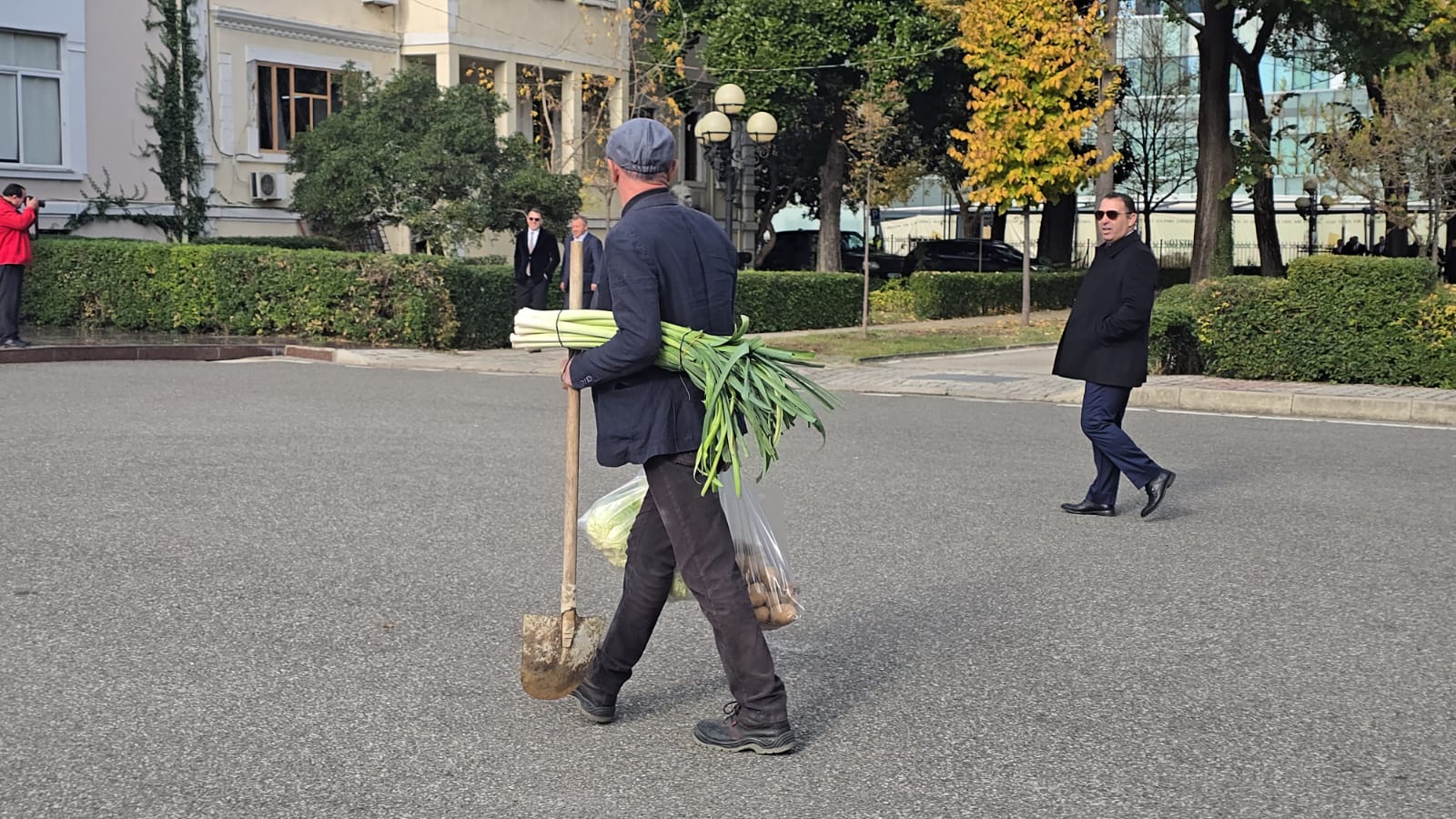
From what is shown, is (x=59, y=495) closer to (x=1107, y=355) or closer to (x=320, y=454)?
(x=320, y=454)

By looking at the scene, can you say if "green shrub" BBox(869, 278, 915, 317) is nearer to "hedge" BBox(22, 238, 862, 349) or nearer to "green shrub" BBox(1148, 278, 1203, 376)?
"hedge" BBox(22, 238, 862, 349)

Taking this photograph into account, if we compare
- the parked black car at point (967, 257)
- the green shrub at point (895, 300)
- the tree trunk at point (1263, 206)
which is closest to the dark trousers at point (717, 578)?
the green shrub at point (895, 300)

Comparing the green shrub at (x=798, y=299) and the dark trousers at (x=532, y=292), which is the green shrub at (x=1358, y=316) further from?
the green shrub at (x=798, y=299)

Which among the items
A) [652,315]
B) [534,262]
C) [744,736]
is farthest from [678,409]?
[534,262]

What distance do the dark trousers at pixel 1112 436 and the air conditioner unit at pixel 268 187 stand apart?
63.4 ft

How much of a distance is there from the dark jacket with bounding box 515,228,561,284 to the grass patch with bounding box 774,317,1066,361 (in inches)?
123

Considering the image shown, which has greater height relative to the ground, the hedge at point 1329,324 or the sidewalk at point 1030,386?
the hedge at point 1329,324

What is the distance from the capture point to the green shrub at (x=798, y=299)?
75.9ft

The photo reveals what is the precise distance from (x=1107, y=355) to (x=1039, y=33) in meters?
16.9

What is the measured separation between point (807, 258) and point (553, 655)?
37424 mm

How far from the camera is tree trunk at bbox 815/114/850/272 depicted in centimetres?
3538

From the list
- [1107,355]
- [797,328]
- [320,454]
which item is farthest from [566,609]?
[797,328]

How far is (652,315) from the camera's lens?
432 centimetres

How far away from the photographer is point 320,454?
32.6 ft
